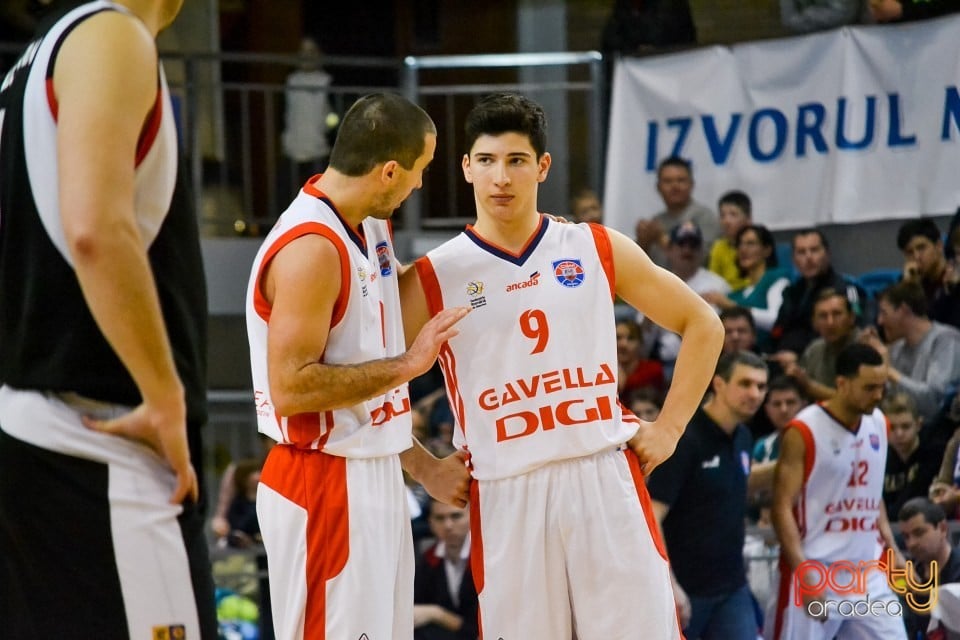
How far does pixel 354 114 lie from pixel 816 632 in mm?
4867

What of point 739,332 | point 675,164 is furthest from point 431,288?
point 675,164

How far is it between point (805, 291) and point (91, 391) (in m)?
7.26

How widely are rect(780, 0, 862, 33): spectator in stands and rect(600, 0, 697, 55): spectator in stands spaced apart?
0.88m

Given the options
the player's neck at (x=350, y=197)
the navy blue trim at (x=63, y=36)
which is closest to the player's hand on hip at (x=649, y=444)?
the player's neck at (x=350, y=197)

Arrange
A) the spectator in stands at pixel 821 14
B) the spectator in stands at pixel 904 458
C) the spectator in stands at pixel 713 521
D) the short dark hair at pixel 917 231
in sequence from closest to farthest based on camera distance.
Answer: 1. the spectator in stands at pixel 713 521
2. the spectator in stands at pixel 904 458
3. the short dark hair at pixel 917 231
4. the spectator in stands at pixel 821 14

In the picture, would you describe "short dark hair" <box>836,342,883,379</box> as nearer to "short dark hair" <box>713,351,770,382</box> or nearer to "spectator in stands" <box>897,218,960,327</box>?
"short dark hair" <box>713,351,770,382</box>

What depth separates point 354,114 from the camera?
4.47 m

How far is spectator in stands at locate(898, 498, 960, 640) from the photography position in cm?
784

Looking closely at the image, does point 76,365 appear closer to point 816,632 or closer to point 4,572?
point 4,572

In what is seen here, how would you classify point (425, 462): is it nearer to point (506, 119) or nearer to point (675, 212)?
point (506, 119)

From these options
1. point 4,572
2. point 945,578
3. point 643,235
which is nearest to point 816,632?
point 945,578

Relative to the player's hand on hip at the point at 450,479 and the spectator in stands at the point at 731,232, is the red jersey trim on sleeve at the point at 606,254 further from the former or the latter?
the spectator in stands at the point at 731,232

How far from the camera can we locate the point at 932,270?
8961mm

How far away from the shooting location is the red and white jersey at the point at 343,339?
14.2ft
